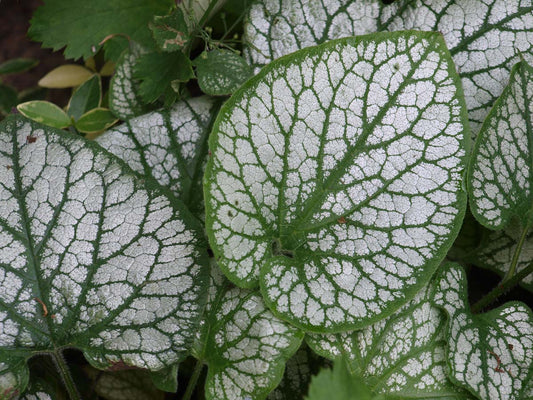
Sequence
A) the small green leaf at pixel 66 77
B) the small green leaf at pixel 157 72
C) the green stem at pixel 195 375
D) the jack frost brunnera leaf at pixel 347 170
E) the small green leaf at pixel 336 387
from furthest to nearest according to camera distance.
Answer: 1. the small green leaf at pixel 66 77
2. the small green leaf at pixel 157 72
3. the green stem at pixel 195 375
4. the jack frost brunnera leaf at pixel 347 170
5. the small green leaf at pixel 336 387

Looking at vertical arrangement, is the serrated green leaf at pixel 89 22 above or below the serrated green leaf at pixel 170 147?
above

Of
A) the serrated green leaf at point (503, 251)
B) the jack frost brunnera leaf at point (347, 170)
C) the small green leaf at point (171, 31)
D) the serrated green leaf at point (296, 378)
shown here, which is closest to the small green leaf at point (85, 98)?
the small green leaf at point (171, 31)

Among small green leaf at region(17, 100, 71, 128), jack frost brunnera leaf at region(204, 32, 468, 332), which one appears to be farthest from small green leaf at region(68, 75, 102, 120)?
jack frost brunnera leaf at region(204, 32, 468, 332)

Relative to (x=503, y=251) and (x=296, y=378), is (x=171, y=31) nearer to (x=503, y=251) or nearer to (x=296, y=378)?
(x=296, y=378)

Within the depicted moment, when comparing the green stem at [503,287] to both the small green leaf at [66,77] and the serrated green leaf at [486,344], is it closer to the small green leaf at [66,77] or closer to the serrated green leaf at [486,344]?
the serrated green leaf at [486,344]

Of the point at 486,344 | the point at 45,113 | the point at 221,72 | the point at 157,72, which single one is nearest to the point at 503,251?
the point at 486,344

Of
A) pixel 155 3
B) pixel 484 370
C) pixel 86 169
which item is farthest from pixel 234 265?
pixel 155 3

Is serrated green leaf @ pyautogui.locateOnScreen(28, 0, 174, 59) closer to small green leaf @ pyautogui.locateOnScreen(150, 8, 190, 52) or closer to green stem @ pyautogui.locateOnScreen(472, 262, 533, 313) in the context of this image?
small green leaf @ pyautogui.locateOnScreen(150, 8, 190, 52)
